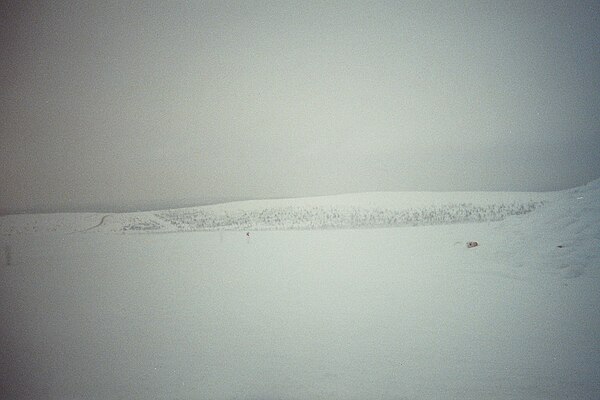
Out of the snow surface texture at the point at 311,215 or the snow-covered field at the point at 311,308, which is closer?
the snow-covered field at the point at 311,308

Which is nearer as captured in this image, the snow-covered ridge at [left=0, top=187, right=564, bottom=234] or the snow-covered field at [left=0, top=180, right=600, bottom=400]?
the snow-covered field at [left=0, top=180, right=600, bottom=400]

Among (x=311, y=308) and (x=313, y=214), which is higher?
(x=313, y=214)

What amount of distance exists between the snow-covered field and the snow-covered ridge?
0.21 ft

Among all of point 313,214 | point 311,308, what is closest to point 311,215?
point 313,214

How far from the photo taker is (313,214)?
796 cm

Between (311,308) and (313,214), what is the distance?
167 inches

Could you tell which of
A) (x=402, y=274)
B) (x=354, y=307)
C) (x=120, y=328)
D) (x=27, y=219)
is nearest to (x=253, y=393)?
(x=354, y=307)

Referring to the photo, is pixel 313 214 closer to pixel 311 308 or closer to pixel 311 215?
pixel 311 215

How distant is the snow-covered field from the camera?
8.48 feet

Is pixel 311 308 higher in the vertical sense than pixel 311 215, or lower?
lower

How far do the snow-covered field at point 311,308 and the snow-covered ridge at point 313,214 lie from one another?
0.06 meters

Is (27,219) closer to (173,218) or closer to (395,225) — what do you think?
(173,218)

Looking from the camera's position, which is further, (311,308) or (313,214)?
(313,214)

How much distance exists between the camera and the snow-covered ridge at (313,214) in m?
6.03
